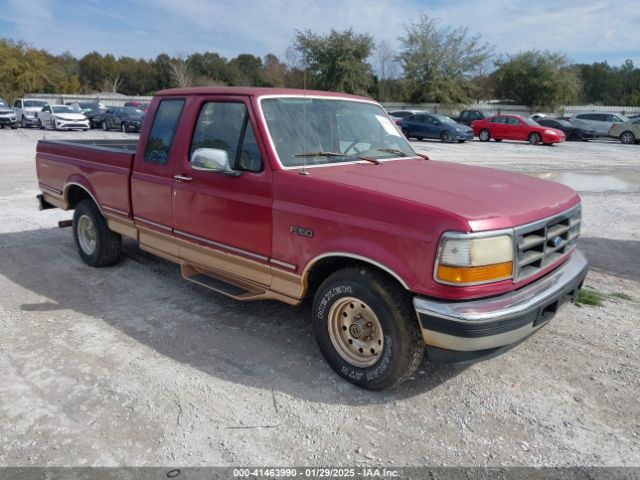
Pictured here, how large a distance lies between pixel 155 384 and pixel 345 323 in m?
1.40

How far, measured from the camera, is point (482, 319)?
305 cm

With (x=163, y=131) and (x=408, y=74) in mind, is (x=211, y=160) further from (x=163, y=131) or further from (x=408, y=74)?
(x=408, y=74)

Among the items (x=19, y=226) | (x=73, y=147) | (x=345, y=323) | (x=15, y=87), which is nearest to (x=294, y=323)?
(x=345, y=323)

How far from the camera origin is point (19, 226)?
810 cm

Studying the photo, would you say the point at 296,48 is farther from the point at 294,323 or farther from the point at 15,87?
the point at 294,323

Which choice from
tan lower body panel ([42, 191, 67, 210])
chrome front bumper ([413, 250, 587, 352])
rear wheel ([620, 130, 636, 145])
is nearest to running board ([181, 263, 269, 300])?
chrome front bumper ([413, 250, 587, 352])

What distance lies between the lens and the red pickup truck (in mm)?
3115

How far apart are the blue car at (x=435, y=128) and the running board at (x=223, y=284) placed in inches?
962

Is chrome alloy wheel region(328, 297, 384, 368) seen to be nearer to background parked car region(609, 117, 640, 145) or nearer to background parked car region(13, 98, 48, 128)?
background parked car region(609, 117, 640, 145)

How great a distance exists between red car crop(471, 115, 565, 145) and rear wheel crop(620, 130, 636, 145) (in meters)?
4.57

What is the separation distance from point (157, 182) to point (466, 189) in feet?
9.31

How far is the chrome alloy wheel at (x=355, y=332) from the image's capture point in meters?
3.55

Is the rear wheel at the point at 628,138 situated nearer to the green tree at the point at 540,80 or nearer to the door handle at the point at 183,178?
the green tree at the point at 540,80

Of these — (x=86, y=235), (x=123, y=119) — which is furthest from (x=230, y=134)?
(x=123, y=119)
